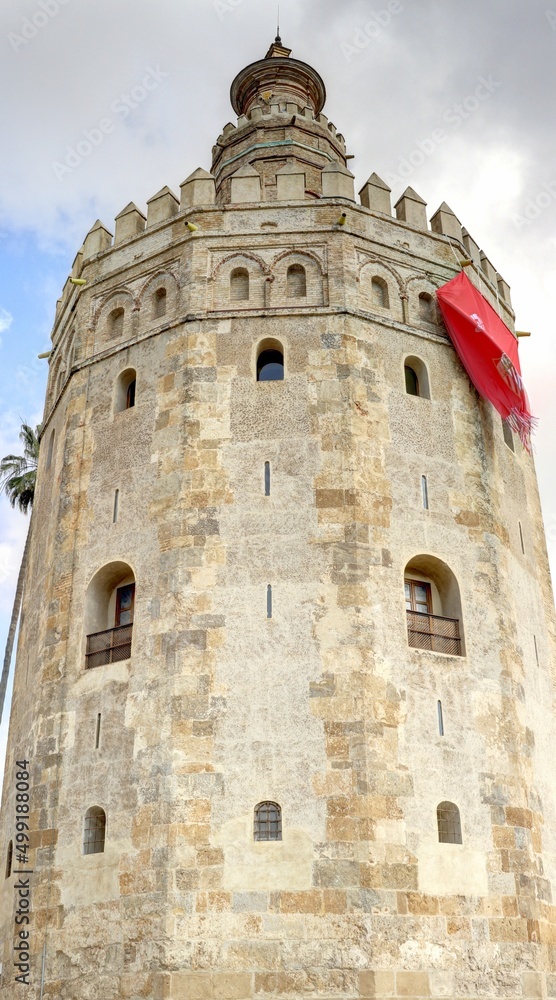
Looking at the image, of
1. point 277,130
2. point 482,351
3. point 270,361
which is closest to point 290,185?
point 270,361

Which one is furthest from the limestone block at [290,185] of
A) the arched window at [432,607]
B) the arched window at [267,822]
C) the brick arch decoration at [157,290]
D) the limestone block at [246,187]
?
the arched window at [267,822]

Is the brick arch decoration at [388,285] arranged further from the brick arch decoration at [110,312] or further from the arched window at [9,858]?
the arched window at [9,858]

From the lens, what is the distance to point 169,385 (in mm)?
19953

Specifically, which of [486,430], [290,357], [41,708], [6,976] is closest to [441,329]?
[486,430]

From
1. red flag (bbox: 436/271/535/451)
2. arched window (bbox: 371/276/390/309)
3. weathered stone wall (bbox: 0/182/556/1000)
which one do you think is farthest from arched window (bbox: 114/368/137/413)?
red flag (bbox: 436/271/535/451)

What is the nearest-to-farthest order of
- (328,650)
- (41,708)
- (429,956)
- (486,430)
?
1. (429,956)
2. (328,650)
3. (41,708)
4. (486,430)

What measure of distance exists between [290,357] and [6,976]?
11710mm

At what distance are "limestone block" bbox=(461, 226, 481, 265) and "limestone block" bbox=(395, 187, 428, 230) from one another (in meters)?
1.23

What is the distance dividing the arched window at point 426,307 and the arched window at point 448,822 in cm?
942

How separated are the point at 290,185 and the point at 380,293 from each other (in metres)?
2.98

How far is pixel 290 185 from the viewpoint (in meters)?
21.9

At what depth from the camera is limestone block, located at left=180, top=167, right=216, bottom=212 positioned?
71.7 feet

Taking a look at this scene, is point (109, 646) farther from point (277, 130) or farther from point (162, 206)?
point (277, 130)

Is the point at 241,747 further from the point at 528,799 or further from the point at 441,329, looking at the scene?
the point at 441,329
